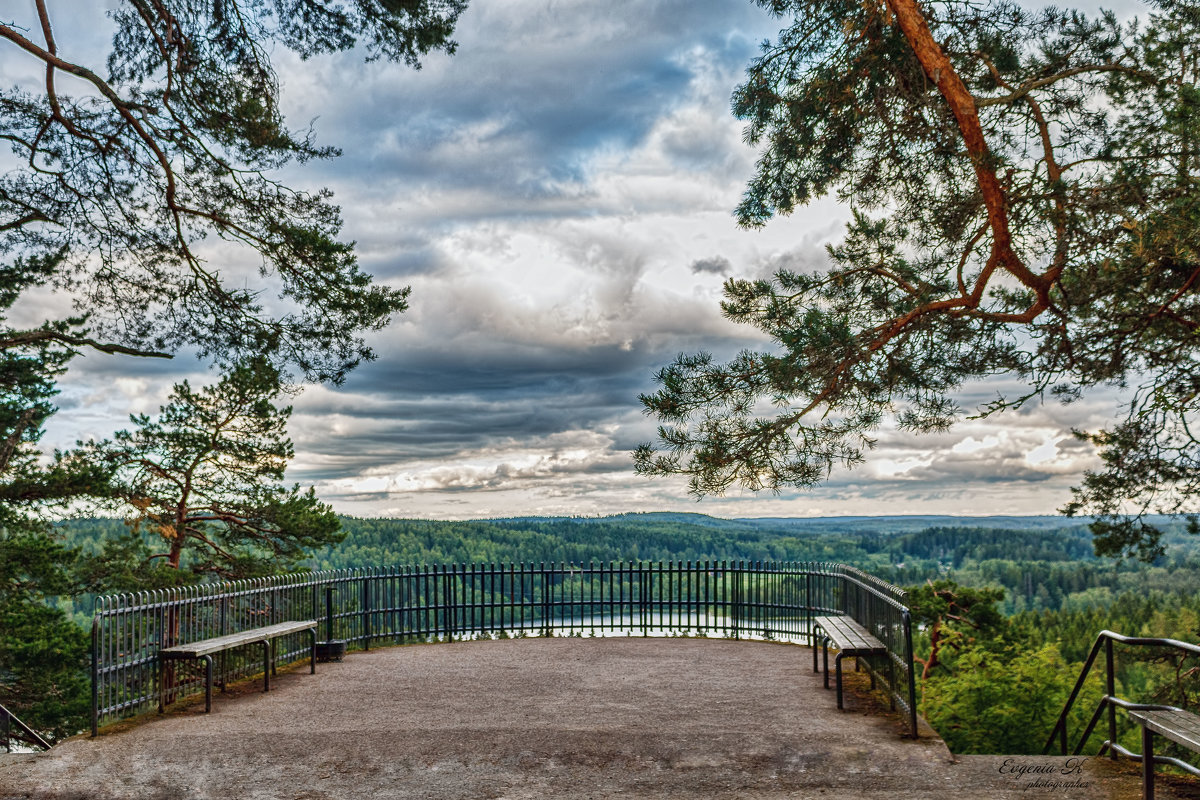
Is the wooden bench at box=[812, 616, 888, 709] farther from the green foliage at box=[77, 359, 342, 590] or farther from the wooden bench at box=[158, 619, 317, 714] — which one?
the green foliage at box=[77, 359, 342, 590]

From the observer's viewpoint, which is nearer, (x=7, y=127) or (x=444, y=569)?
(x=7, y=127)

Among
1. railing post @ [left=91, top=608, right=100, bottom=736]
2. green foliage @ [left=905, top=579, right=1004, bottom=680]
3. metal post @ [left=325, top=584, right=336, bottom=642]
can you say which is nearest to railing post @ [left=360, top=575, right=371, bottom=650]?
metal post @ [left=325, top=584, right=336, bottom=642]

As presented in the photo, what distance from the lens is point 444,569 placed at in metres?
16.0

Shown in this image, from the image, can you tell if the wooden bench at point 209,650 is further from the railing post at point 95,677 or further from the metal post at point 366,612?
the metal post at point 366,612

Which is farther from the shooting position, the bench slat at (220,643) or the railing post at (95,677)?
the bench slat at (220,643)

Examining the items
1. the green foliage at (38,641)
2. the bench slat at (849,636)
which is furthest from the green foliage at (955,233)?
the green foliage at (38,641)

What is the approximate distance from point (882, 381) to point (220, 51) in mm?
9394

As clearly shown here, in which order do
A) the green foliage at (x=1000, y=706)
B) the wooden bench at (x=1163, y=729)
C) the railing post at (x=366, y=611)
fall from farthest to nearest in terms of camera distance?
the green foliage at (x=1000, y=706), the railing post at (x=366, y=611), the wooden bench at (x=1163, y=729)

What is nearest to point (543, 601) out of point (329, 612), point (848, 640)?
point (329, 612)

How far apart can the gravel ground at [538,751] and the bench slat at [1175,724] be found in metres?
Answer: 1.03

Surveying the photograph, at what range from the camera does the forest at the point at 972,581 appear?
1557 centimetres

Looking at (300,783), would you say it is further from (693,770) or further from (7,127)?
(7,127)

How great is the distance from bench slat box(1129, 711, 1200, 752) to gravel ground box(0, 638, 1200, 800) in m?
1.03

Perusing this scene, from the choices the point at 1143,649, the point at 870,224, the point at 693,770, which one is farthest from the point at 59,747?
the point at 1143,649
